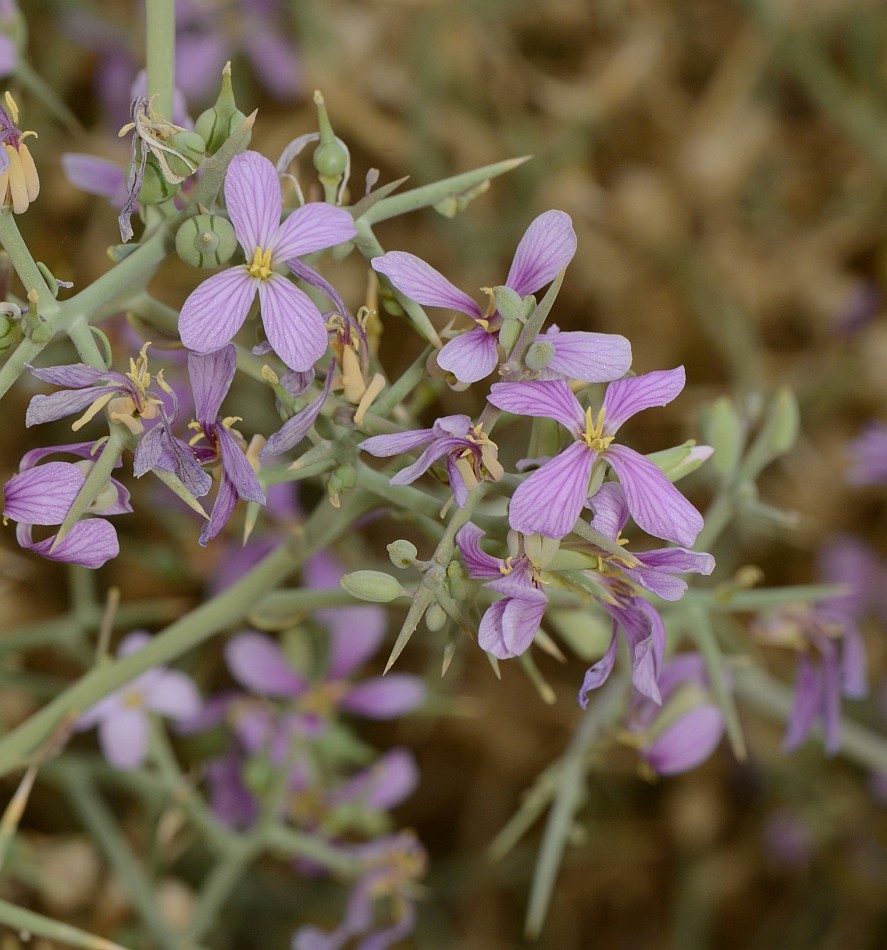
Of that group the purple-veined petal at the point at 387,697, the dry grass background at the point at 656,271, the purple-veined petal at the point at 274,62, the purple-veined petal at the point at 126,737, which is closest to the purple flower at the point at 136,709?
the purple-veined petal at the point at 126,737

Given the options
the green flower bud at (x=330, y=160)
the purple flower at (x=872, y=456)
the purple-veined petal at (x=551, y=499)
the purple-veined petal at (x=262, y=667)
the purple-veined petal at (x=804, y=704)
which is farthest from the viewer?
the purple flower at (x=872, y=456)

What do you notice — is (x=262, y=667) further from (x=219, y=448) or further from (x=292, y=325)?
(x=292, y=325)

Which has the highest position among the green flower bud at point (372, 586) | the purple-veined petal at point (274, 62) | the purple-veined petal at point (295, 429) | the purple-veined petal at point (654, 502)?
the purple-veined petal at point (295, 429)

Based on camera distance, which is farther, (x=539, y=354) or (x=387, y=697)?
(x=387, y=697)

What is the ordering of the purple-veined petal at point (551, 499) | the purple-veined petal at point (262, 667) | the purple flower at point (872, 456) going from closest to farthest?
the purple-veined petal at point (551, 499), the purple-veined petal at point (262, 667), the purple flower at point (872, 456)

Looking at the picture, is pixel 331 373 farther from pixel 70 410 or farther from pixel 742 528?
pixel 742 528

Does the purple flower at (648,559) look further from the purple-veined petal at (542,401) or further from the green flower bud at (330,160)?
the green flower bud at (330,160)

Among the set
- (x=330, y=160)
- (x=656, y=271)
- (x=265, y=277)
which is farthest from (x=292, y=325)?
(x=656, y=271)

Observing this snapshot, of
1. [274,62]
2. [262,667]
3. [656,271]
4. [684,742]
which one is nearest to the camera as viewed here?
[684,742]
